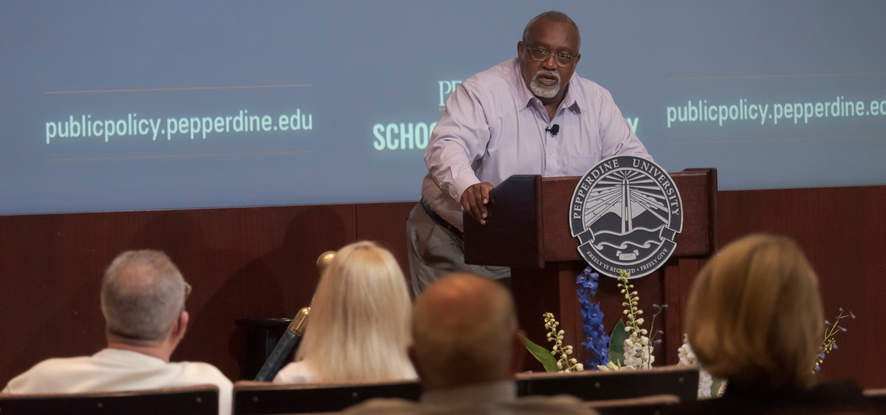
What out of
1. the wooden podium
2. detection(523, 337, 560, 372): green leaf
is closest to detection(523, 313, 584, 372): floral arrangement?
detection(523, 337, 560, 372): green leaf

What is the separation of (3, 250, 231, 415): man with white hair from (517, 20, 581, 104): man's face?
6.52 feet

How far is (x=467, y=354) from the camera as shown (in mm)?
1407

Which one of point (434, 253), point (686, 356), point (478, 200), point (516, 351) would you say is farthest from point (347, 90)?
point (516, 351)

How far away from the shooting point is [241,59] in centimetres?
514

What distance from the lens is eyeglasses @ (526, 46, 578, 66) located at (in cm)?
395

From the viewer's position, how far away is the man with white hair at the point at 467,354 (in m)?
1.41

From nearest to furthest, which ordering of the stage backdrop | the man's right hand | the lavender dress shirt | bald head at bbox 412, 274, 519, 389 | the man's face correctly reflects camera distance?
1. bald head at bbox 412, 274, 519, 389
2. the man's right hand
3. the man's face
4. the lavender dress shirt
5. the stage backdrop

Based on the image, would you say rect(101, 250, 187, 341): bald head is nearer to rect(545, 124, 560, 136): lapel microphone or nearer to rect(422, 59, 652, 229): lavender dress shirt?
rect(422, 59, 652, 229): lavender dress shirt

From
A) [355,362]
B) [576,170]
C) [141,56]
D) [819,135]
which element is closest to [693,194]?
[576,170]

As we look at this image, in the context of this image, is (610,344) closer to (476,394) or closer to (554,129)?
(554,129)

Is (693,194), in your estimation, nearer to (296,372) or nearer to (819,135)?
(296,372)

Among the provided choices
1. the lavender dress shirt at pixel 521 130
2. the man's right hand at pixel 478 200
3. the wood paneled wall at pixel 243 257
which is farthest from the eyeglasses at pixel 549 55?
the wood paneled wall at pixel 243 257

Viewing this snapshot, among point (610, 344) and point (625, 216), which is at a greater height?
point (625, 216)

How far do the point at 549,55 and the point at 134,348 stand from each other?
85.2 inches
